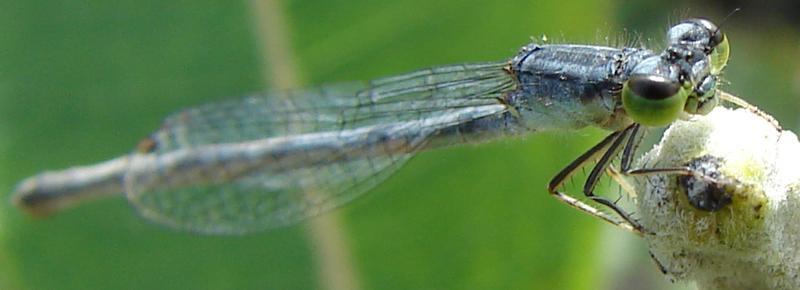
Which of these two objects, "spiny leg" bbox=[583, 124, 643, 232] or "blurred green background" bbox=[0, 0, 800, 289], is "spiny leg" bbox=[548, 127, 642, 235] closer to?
"spiny leg" bbox=[583, 124, 643, 232]

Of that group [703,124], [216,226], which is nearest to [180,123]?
[216,226]

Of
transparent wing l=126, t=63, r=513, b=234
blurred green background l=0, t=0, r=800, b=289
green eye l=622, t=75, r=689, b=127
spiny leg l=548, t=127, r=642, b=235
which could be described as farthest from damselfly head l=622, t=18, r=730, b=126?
transparent wing l=126, t=63, r=513, b=234

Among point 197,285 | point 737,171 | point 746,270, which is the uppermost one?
point 197,285

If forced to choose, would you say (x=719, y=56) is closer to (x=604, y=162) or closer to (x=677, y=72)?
(x=677, y=72)

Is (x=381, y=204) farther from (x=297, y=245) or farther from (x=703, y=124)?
(x=703, y=124)

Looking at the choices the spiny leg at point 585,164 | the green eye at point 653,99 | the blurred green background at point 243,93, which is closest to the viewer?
the green eye at point 653,99

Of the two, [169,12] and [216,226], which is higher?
[169,12]

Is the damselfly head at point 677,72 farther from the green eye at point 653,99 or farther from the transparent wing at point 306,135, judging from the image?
the transparent wing at point 306,135

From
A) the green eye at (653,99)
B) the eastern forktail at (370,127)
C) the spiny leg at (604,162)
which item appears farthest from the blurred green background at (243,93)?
the green eye at (653,99)
